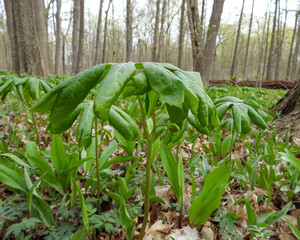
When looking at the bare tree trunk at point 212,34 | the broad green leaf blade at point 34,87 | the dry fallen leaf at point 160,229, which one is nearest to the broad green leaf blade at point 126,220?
the dry fallen leaf at point 160,229

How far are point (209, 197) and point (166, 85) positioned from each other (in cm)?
66

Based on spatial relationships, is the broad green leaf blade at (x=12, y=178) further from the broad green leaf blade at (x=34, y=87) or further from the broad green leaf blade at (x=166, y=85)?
the broad green leaf blade at (x=166, y=85)

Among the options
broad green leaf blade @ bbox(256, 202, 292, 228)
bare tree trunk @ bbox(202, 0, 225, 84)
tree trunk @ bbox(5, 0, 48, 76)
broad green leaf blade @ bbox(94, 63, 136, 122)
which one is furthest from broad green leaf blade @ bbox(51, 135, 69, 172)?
bare tree trunk @ bbox(202, 0, 225, 84)

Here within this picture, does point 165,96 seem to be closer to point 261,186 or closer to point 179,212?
point 179,212

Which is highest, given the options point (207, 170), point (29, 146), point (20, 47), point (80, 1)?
point (80, 1)

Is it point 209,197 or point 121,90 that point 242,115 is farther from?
point 121,90

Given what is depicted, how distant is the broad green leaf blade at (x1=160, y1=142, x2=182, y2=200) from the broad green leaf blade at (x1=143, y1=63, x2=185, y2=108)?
624mm

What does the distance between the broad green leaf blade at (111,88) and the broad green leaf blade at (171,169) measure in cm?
66

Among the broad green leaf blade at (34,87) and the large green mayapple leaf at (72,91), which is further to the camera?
the broad green leaf blade at (34,87)

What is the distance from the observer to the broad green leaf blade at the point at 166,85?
0.45 m

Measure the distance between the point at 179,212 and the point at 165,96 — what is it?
845 mm

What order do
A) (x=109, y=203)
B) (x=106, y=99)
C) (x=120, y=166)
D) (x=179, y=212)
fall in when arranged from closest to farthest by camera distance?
(x=106, y=99) → (x=179, y=212) → (x=109, y=203) → (x=120, y=166)

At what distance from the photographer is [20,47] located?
490 cm

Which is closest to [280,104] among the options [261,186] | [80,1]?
[261,186]
